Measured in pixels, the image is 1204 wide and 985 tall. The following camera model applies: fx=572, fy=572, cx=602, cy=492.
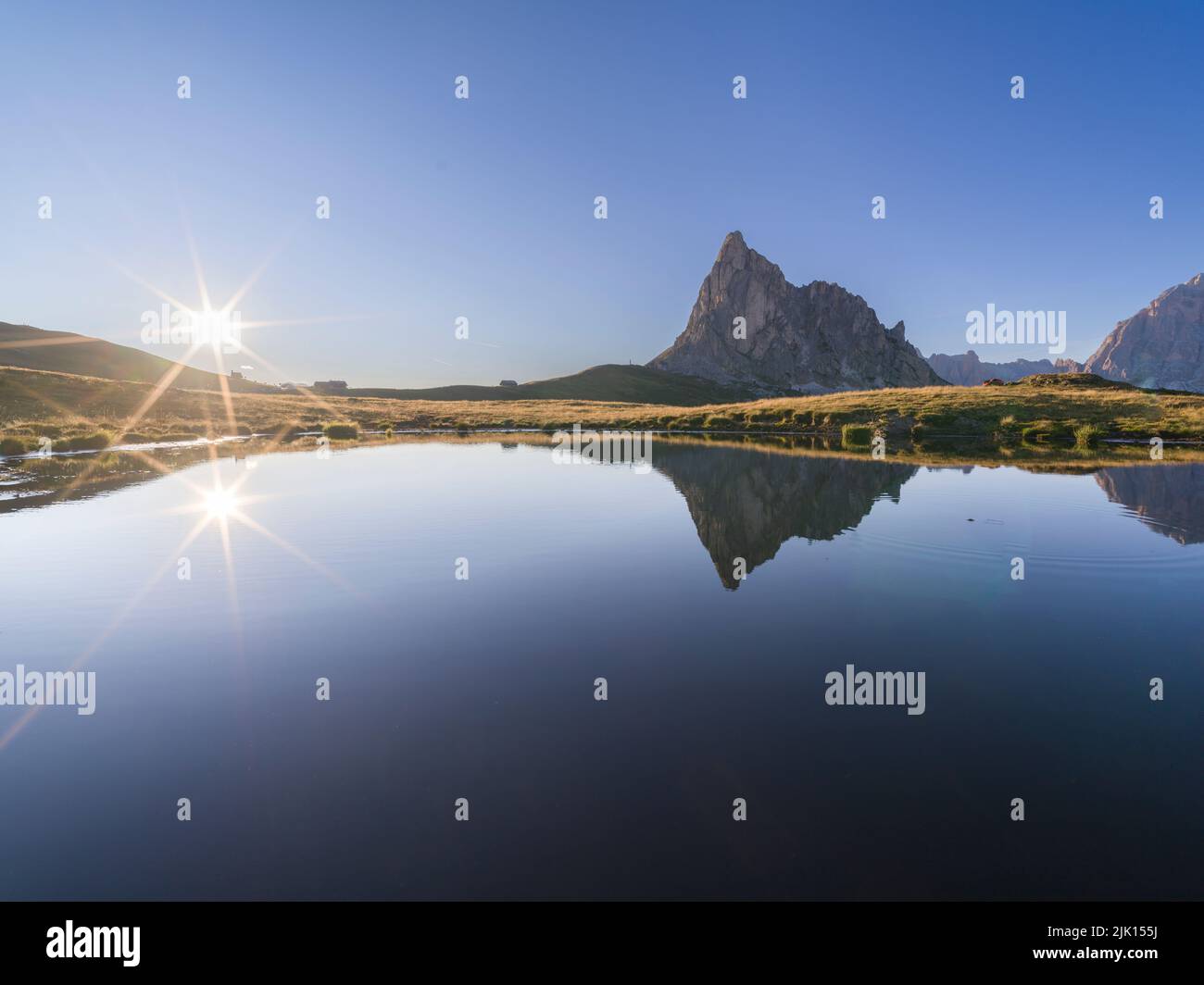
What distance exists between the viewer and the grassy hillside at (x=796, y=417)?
59562mm

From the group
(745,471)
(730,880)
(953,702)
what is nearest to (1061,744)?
(953,702)

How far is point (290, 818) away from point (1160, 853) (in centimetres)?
860

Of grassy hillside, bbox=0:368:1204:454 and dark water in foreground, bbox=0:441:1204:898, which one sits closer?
dark water in foreground, bbox=0:441:1204:898

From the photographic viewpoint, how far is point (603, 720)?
7.87m

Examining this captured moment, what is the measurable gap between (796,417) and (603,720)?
75.1m

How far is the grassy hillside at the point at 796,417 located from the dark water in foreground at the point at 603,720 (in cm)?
4646

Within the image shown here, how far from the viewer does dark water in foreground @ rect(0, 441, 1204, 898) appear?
5453 mm

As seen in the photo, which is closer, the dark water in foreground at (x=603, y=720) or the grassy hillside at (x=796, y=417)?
the dark water in foreground at (x=603, y=720)

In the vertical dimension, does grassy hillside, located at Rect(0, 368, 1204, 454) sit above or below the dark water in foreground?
above

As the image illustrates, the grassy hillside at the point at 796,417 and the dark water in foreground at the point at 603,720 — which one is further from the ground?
the grassy hillside at the point at 796,417

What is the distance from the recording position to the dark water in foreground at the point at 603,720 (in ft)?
17.9

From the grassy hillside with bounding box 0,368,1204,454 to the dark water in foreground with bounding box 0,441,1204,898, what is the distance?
4646cm

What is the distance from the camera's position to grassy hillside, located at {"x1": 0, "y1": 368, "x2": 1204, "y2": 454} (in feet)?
195
